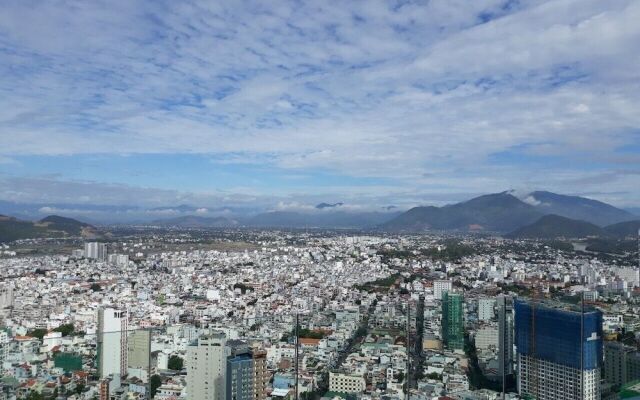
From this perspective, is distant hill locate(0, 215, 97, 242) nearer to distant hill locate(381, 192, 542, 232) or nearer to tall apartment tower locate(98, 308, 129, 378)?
tall apartment tower locate(98, 308, 129, 378)

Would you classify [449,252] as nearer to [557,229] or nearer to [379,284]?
[379,284]

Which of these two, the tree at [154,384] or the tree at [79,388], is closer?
the tree at [154,384]

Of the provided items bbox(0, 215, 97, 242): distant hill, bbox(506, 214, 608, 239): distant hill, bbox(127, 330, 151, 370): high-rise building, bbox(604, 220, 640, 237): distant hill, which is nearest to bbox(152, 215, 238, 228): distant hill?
bbox(0, 215, 97, 242): distant hill

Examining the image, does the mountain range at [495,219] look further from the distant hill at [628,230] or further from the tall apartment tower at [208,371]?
the tall apartment tower at [208,371]

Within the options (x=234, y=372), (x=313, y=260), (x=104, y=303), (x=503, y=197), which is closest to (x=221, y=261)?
(x=313, y=260)

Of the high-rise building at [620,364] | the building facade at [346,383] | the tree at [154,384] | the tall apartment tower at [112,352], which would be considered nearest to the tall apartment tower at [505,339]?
the high-rise building at [620,364]

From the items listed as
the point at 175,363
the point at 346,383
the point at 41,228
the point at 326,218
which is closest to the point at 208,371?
the point at 175,363
